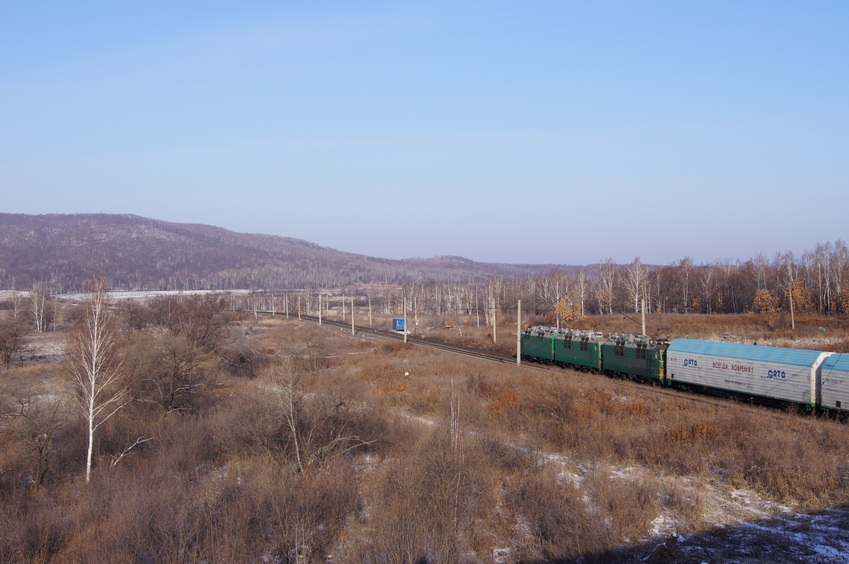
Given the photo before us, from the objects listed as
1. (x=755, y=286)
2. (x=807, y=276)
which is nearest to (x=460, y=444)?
(x=755, y=286)

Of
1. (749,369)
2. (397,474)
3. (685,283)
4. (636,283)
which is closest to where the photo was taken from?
(397,474)

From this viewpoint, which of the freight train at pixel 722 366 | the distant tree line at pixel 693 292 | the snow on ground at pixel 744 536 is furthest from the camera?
the distant tree line at pixel 693 292

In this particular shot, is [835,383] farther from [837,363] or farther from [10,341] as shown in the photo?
[10,341]

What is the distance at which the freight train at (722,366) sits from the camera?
21719mm

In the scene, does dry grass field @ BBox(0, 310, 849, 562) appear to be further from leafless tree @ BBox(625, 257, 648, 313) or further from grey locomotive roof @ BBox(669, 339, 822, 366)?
leafless tree @ BBox(625, 257, 648, 313)

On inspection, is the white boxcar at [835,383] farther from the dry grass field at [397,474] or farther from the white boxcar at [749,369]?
the dry grass field at [397,474]

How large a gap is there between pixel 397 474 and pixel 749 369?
59.4ft

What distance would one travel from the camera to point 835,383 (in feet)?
69.3

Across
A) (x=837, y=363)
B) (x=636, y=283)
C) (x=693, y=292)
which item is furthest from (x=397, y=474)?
(x=693, y=292)

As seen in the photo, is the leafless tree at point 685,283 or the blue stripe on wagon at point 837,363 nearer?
the blue stripe on wagon at point 837,363

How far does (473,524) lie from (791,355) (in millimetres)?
17962

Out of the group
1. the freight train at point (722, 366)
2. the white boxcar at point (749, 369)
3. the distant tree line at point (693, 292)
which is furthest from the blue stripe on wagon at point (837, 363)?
the distant tree line at point (693, 292)

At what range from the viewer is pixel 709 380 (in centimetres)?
2692

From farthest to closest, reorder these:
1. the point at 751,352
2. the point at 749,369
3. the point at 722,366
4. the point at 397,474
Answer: the point at 722,366
the point at 751,352
the point at 749,369
the point at 397,474
